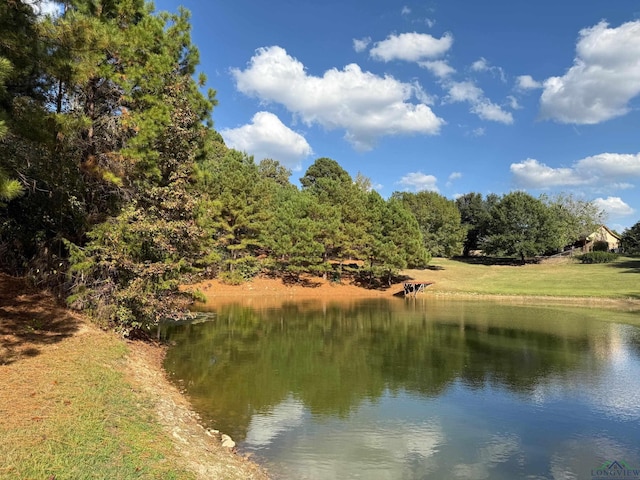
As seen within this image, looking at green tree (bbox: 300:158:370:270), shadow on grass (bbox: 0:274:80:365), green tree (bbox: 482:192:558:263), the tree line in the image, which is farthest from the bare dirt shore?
green tree (bbox: 482:192:558:263)

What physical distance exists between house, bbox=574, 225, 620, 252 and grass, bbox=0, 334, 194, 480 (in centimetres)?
8671

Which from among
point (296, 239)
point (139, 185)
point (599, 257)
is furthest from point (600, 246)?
point (139, 185)

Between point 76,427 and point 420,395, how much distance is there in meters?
10.0

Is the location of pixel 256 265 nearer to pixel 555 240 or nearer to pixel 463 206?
pixel 555 240

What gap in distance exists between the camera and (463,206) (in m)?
89.8

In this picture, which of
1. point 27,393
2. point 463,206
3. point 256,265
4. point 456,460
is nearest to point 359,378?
point 456,460

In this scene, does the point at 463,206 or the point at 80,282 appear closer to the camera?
the point at 80,282

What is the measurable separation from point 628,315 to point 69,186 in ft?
118

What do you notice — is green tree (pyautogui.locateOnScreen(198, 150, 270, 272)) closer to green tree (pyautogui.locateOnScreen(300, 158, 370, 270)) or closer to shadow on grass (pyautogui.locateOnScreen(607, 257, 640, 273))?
Result: green tree (pyautogui.locateOnScreen(300, 158, 370, 270))

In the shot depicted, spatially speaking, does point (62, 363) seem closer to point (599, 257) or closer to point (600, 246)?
point (599, 257)

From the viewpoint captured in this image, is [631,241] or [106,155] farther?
[631,241]

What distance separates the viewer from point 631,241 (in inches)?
2704

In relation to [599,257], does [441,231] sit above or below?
above

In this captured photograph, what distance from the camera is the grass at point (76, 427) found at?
20.1ft
